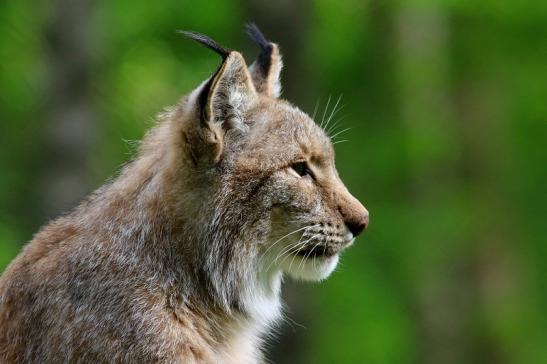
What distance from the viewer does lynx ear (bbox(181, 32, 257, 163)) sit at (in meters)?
6.20

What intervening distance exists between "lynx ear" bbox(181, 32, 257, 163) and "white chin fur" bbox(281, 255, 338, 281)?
2.68 ft

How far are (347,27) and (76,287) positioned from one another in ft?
43.6

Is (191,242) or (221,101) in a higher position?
(221,101)

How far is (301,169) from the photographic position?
6.66m

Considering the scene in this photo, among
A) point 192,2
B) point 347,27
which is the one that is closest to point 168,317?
point 192,2

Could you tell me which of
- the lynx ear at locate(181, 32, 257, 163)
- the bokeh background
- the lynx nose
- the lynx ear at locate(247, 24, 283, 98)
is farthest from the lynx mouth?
the bokeh background

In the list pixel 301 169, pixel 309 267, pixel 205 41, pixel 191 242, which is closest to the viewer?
pixel 205 41

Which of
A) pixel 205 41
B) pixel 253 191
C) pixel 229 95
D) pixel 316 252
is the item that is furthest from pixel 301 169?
pixel 205 41

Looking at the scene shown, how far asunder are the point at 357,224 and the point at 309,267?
38 centimetres

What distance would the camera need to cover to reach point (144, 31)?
1742cm

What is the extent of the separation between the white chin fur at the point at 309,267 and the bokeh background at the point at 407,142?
30.0 feet

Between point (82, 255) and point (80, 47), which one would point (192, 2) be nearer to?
point (80, 47)

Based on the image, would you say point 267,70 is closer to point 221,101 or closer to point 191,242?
point 221,101

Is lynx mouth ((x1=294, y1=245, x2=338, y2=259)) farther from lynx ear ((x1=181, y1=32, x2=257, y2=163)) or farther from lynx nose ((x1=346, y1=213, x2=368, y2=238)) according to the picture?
lynx ear ((x1=181, y1=32, x2=257, y2=163))
